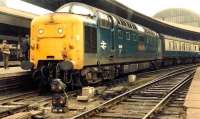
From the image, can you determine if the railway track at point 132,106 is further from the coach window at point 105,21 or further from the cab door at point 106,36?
the coach window at point 105,21

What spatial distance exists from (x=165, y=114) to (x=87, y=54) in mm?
4944

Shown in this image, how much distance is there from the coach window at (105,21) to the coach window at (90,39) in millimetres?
951

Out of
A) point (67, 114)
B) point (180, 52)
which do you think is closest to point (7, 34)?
point (67, 114)

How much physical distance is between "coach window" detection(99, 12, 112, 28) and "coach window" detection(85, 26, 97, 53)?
95cm

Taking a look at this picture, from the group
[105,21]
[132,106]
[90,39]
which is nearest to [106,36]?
[105,21]

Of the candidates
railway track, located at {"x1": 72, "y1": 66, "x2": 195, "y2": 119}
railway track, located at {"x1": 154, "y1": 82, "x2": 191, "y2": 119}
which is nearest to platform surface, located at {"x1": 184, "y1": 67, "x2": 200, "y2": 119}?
railway track, located at {"x1": 154, "y1": 82, "x2": 191, "y2": 119}

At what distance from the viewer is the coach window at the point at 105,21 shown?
1594 cm

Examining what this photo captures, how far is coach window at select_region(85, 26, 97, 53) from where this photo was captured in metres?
14.2

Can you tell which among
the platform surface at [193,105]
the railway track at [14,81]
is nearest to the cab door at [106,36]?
the railway track at [14,81]

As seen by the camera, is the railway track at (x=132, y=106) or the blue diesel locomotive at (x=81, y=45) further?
the blue diesel locomotive at (x=81, y=45)

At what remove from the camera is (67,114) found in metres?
9.86

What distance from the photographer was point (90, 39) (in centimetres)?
1463

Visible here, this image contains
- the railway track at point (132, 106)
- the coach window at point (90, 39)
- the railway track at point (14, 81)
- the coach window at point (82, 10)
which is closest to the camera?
the railway track at point (132, 106)

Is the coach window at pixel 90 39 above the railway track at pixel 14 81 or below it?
above
